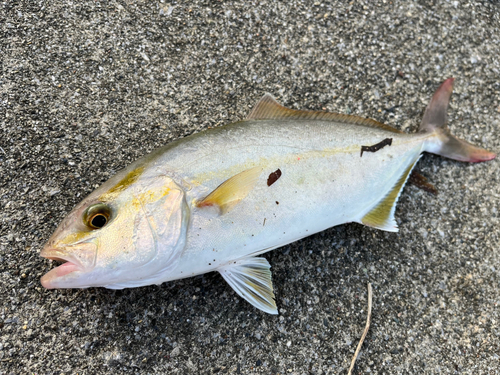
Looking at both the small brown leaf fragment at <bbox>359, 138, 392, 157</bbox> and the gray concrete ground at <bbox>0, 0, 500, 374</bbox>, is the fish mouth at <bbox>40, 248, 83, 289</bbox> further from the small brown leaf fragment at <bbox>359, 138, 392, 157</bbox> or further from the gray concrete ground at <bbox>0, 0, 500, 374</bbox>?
the small brown leaf fragment at <bbox>359, 138, 392, 157</bbox>

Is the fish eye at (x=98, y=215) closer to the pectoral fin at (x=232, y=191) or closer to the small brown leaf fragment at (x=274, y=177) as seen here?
the pectoral fin at (x=232, y=191)

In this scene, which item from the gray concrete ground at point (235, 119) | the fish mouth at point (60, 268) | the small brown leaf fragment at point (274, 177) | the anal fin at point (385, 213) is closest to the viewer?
the fish mouth at point (60, 268)

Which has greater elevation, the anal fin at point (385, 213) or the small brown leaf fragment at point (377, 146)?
the small brown leaf fragment at point (377, 146)

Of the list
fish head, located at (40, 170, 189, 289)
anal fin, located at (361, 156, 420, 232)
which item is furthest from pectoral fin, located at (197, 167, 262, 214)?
anal fin, located at (361, 156, 420, 232)

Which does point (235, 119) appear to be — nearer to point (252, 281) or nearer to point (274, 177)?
point (274, 177)

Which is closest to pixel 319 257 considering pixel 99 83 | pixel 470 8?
pixel 99 83

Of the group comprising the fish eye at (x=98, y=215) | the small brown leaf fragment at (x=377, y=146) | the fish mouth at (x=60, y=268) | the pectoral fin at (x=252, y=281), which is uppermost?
the small brown leaf fragment at (x=377, y=146)

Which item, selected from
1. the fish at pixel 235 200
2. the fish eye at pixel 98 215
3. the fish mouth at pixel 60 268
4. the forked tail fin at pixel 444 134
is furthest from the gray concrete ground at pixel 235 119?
the fish eye at pixel 98 215
